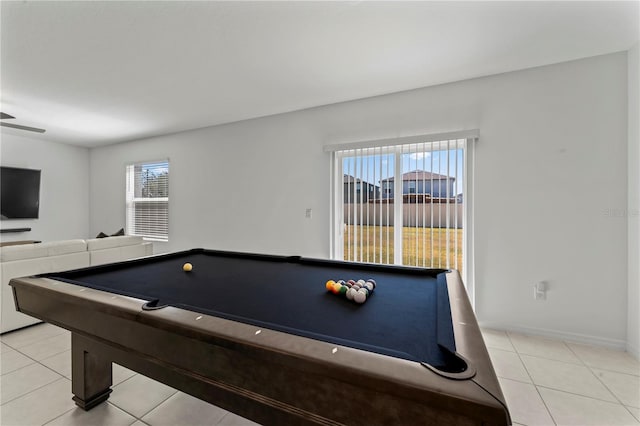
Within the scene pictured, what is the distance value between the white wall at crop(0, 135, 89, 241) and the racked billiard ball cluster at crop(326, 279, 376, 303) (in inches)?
260

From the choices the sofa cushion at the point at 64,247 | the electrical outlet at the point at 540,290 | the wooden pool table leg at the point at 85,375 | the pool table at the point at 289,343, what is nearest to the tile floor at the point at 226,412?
the wooden pool table leg at the point at 85,375

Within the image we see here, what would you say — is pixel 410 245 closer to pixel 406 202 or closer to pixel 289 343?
pixel 406 202

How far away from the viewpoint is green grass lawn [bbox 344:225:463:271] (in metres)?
2.90

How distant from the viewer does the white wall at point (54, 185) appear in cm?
491

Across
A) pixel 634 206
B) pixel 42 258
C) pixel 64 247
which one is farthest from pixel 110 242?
pixel 634 206

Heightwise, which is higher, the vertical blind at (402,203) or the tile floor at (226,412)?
the vertical blind at (402,203)

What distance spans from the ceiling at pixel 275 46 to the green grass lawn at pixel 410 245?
1624mm

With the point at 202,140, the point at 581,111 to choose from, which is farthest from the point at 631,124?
the point at 202,140

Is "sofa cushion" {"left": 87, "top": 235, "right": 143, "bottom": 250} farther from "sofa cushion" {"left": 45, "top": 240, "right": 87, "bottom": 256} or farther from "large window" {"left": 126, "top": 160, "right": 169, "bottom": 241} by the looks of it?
"large window" {"left": 126, "top": 160, "right": 169, "bottom": 241}

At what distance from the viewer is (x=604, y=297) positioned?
2.35m

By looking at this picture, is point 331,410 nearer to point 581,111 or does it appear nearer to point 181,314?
point 181,314

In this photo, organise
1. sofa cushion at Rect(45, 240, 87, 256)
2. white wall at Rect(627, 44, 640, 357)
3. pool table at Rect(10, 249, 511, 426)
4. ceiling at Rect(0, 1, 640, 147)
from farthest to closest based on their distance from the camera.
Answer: sofa cushion at Rect(45, 240, 87, 256), white wall at Rect(627, 44, 640, 357), ceiling at Rect(0, 1, 640, 147), pool table at Rect(10, 249, 511, 426)

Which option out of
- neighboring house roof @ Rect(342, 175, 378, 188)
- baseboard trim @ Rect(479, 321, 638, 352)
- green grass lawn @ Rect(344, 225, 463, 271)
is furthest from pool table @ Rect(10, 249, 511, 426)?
neighboring house roof @ Rect(342, 175, 378, 188)

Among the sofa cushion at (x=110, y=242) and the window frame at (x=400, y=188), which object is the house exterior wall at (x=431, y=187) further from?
the sofa cushion at (x=110, y=242)
